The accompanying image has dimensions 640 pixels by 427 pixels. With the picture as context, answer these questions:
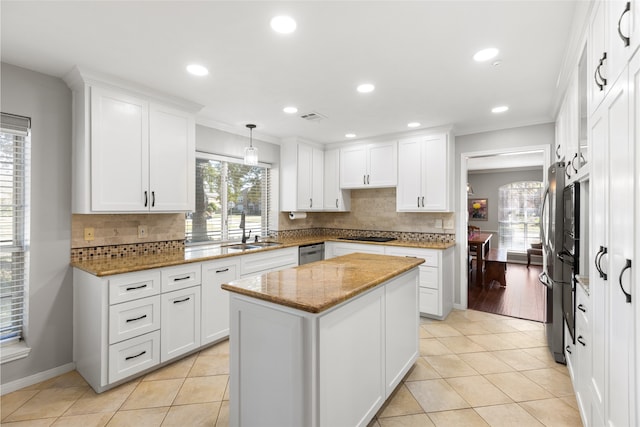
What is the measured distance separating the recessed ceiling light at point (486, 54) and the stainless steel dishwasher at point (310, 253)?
9.43ft

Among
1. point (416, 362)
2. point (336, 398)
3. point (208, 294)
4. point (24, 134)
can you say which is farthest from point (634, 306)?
point (24, 134)

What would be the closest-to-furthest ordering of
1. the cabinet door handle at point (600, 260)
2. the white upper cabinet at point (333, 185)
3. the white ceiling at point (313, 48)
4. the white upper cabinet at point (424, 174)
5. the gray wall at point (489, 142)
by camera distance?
the cabinet door handle at point (600, 260)
the white ceiling at point (313, 48)
the gray wall at point (489, 142)
the white upper cabinet at point (424, 174)
the white upper cabinet at point (333, 185)

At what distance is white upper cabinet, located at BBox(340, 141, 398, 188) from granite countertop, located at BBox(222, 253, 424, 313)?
2.16m

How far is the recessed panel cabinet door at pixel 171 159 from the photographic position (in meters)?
2.83

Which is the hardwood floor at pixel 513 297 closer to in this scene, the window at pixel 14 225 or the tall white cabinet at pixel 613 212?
the tall white cabinet at pixel 613 212

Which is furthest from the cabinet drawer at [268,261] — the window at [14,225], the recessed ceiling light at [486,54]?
the recessed ceiling light at [486,54]

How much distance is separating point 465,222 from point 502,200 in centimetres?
516

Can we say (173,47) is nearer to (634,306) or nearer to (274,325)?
(274,325)

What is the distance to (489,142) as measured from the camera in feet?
13.1

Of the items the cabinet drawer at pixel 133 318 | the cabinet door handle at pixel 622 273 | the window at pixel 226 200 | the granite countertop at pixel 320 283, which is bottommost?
the cabinet drawer at pixel 133 318

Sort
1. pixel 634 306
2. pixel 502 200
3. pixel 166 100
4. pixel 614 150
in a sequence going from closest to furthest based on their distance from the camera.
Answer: pixel 634 306
pixel 614 150
pixel 166 100
pixel 502 200

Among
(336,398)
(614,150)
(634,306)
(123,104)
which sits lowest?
(336,398)

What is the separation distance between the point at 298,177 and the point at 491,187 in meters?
6.31

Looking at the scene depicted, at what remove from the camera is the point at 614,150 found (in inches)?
47.1
